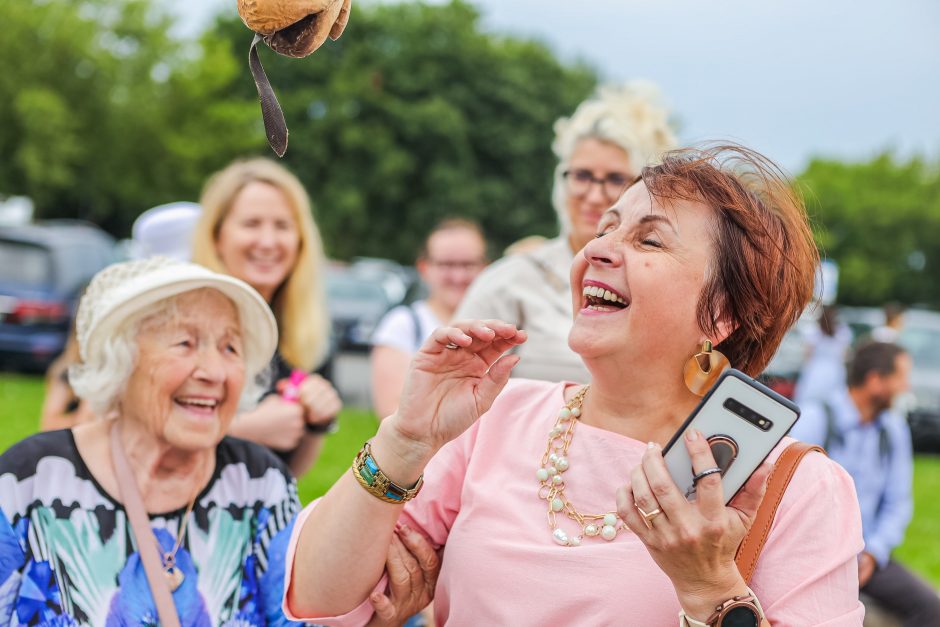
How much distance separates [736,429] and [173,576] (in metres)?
1.46

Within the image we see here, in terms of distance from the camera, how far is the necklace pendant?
2.26 m

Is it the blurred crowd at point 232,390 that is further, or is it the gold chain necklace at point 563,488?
the blurred crowd at point 232,390

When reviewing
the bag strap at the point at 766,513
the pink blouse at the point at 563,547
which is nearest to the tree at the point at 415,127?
the pink blouse at the point at 563,547

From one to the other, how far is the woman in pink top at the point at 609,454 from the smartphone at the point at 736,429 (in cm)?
9

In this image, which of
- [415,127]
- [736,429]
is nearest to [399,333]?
[736,429]

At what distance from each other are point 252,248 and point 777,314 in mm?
2345

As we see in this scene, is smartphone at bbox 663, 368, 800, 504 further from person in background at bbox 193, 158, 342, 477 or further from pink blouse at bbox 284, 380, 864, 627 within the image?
person in background at bbox 193, 158, 342, 477

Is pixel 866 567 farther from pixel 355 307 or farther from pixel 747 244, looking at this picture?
pixel 355 307

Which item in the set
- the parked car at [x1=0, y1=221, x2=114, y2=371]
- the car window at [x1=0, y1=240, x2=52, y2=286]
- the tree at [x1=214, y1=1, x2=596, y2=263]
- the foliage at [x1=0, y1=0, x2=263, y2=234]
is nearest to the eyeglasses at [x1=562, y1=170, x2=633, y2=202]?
the parked car at [x1=0, y1=221, x2=114, y2=371]

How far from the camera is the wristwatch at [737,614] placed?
1.50 metres

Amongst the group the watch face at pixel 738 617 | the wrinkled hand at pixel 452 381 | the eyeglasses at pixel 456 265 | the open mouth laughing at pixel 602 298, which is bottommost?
the watch face at pixel 738 617

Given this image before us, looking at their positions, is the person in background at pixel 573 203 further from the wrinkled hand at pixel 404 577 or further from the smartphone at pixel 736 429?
the smartphone at pixel 736 429

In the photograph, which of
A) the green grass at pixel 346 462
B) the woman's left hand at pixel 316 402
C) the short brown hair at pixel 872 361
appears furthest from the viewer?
the green grass at pixel 346 462

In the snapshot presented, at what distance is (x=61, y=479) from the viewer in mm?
2260
